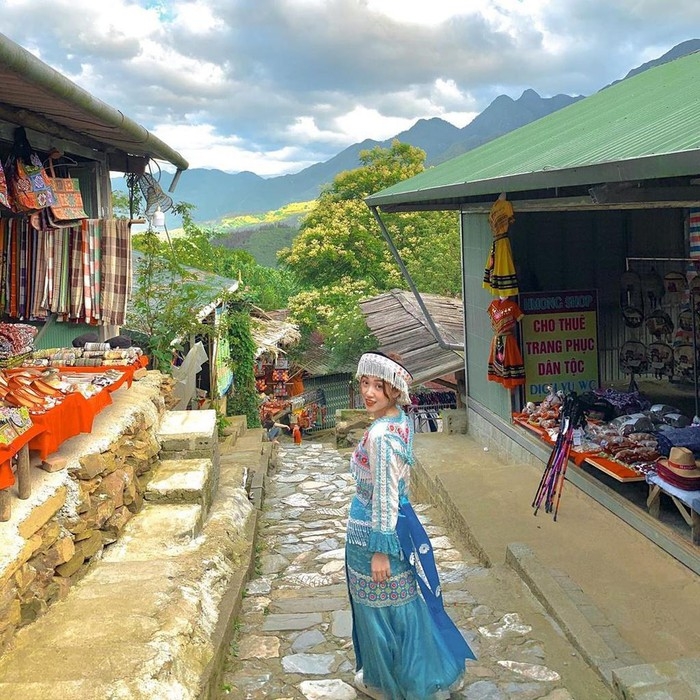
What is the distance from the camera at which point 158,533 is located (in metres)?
5.55

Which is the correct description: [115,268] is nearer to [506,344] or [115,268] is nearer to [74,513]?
[74,513]

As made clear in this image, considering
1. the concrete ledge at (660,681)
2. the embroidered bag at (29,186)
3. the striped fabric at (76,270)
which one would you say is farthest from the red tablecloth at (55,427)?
the concrete ledge at (660,681)

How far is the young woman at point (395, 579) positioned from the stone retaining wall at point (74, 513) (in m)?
1.76

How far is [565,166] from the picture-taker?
14.1 ft

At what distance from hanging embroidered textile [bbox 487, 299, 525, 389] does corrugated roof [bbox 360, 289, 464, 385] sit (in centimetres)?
181

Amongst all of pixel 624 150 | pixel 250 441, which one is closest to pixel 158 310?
pixel 250 441

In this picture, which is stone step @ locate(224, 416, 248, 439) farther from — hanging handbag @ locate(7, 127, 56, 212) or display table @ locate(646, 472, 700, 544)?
display table @ locate(646, 472, 700, 544)

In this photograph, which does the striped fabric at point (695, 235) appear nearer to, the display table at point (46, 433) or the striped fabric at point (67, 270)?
the display table at point (46, 433)

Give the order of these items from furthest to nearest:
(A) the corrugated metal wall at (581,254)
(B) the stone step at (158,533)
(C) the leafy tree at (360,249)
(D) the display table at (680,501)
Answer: (C) the leafy tree at (360,249), (A) the corrugated metal wall at (581,254), (D) the display table at (680,501), (B) the stone step at (158,533)

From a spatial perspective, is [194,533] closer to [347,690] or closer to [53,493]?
[53,493]

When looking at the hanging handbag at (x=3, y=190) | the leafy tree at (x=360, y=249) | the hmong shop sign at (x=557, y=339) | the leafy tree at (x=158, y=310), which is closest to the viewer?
the hanging handbag at (x=3, y=190)

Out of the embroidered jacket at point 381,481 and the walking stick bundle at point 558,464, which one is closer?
the embroidered jacket at point 381,481

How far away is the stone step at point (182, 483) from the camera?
6.15 meters

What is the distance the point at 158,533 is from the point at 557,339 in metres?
5.83
